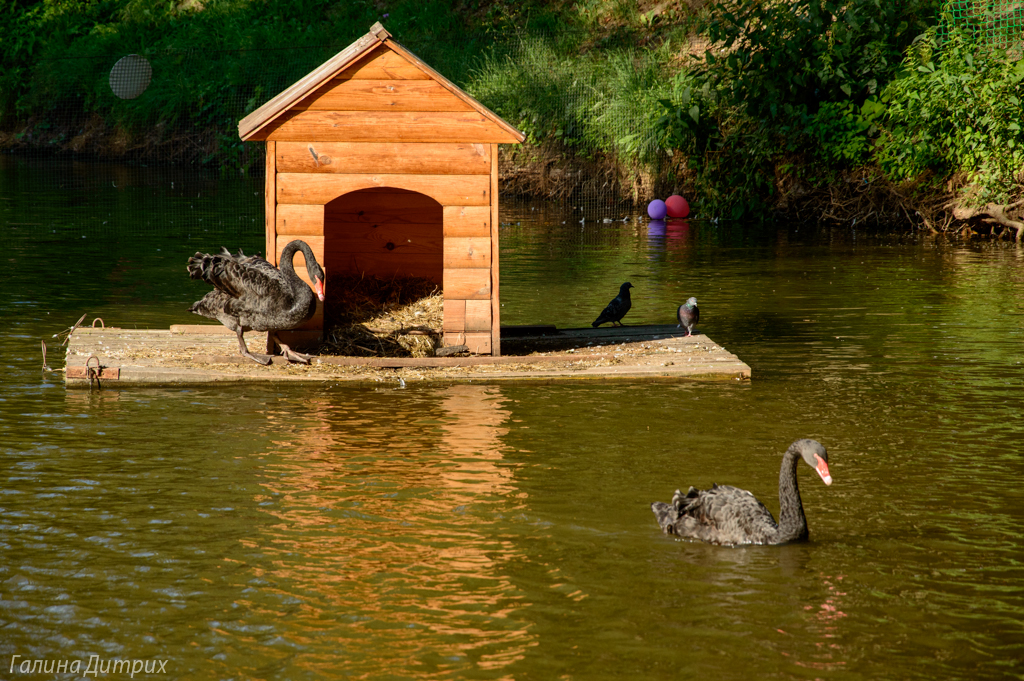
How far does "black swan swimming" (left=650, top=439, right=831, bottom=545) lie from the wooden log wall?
178 inches

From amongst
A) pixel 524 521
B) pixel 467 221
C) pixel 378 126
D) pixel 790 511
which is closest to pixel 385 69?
pixel 378 126

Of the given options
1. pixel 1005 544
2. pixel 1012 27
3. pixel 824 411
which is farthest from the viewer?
pixel 1012 27

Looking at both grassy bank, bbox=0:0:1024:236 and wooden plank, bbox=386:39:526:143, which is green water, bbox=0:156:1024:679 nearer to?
wooden plank, bbox=386:39:526:143

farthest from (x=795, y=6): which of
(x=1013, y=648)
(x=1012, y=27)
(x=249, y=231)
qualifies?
(x=1013, y=648)

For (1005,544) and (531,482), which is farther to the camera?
(531,482)

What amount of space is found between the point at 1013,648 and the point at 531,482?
3.24 metres

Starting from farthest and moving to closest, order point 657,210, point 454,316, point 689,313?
point 657,210
point 689,313
point 454,316

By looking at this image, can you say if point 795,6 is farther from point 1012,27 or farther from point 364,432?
point 364,432

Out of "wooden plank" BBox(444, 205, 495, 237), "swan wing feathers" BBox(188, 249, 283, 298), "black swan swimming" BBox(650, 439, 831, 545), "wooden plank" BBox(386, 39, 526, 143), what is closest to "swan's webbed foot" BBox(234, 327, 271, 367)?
"swan wing feathers" BBox(188, 249, 283, 298)

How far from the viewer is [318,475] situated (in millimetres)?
7836

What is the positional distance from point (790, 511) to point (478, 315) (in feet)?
16.2

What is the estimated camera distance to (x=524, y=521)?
7012mm

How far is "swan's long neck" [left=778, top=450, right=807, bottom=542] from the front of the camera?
6.61 meters

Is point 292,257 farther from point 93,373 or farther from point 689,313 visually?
point 689,313
